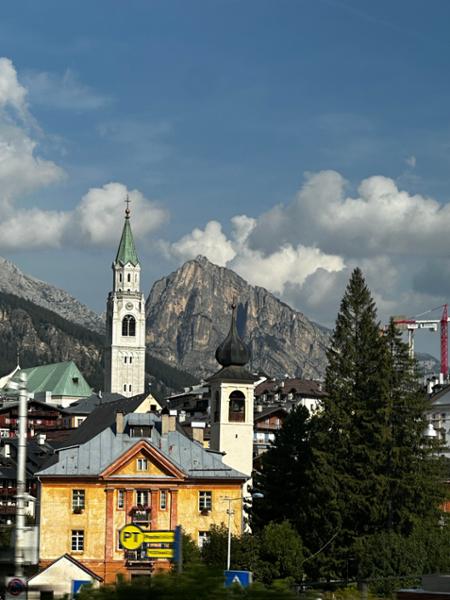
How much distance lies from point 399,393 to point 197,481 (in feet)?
45.1

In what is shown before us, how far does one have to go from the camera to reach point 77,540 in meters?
83.3

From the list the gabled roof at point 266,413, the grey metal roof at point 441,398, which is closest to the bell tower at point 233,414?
the grey metal roof at point 441,398

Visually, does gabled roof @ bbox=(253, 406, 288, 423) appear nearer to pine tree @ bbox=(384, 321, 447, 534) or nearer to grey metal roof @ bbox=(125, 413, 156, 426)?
grey metal roof @ bbox=(125, 413, 156, 426)

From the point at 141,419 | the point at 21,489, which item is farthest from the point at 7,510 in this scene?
the point at 21,489

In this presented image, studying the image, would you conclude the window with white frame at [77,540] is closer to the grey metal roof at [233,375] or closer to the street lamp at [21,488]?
the grey metal roof at [233,375]

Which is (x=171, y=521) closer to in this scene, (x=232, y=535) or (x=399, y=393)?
(x=232, y=535)

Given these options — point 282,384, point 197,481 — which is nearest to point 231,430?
point 197,481

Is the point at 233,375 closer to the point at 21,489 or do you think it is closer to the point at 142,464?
the point at 142,464

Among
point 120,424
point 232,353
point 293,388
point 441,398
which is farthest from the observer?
point 293,388

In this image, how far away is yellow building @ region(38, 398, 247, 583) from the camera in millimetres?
82688

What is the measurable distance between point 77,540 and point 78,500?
2.56m

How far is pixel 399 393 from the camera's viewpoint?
3329 inches

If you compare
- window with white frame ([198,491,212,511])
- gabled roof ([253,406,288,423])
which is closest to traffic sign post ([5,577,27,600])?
window with white frame ([198,491,212,511])

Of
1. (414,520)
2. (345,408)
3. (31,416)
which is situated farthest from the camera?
(31,416)
